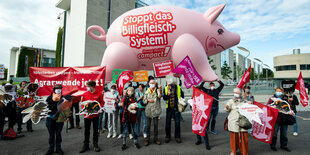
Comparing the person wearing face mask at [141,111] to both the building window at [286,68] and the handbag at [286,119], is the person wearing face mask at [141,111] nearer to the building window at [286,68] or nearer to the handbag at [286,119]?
the handbag at [286,119]

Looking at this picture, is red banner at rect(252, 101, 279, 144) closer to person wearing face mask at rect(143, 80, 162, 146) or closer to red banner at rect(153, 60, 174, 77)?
person wearing face mask at rect(143, 80, 162, 146)

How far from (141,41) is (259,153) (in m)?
4.83

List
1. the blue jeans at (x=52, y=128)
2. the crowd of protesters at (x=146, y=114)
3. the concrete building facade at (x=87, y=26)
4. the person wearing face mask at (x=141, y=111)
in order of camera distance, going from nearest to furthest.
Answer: the crowd of protesters at (x=146, y=114) < the blue jeans at (x=52, y=128) < the person wearing face mask at (x=141, y=111) < the concrete building facade at (x=87, y=26)

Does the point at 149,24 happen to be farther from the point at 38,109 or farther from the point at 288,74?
the point at 288,74

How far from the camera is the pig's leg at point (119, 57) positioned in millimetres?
6076

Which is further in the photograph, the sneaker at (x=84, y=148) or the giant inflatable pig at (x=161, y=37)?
the giant inflatable pig at (x=161, y=37)

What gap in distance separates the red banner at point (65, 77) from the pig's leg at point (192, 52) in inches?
106

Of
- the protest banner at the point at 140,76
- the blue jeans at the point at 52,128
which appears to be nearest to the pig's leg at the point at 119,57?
the protest banner at the point at 140,76

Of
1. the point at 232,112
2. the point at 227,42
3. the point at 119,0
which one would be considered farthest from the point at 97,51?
the point at 232,112

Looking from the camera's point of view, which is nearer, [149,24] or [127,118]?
[127,118]

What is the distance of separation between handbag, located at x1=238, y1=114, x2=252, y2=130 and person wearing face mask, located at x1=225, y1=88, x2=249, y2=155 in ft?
0.20

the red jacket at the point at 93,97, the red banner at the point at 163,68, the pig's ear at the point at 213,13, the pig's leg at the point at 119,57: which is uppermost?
the pig's ear at the point at 213,13

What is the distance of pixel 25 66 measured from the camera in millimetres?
44812

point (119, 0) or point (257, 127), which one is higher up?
point (119, 0)
